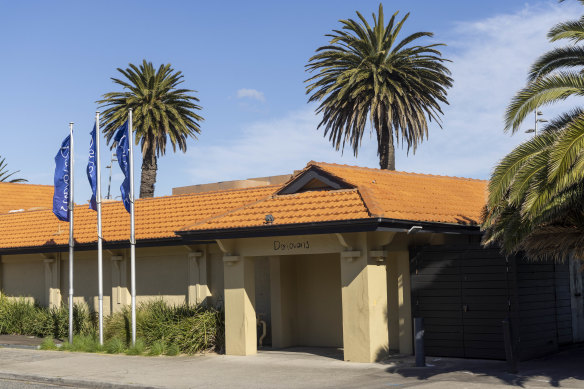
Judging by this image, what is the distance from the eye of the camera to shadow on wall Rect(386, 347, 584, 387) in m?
14.9

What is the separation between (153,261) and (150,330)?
3327 mm

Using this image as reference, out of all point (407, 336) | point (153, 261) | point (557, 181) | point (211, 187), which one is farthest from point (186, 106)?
point (557, 181)

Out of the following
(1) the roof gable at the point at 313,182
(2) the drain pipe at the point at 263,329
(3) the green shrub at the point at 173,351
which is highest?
(1) the roof gable at the point at 313,182

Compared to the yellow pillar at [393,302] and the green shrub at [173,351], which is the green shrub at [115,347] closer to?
the green shrub at [173,351]

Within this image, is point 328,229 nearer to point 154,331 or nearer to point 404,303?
point 404,303

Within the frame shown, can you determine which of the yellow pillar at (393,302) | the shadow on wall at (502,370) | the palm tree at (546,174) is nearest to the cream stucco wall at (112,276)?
the yellow pillar at (393,302)

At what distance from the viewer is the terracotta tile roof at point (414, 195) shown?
18.1 m

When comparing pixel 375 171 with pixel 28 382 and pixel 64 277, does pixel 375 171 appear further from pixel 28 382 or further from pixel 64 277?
pixel 64 277

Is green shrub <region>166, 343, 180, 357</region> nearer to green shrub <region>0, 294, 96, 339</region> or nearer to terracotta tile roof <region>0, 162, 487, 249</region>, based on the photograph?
terracotta tile roof <region>0, 162, 487, 249</region>

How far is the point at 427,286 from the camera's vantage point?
18.5 meters

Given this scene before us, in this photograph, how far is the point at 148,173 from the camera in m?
44.8

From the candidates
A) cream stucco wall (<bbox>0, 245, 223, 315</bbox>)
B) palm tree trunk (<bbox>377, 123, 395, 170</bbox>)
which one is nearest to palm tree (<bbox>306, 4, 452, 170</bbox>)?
palm tree trunk (<bbox>377, 123, 395, 170</bbox>)

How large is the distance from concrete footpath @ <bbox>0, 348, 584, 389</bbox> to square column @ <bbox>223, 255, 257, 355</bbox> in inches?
16.7

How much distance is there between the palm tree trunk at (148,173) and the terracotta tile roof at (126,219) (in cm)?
1417
